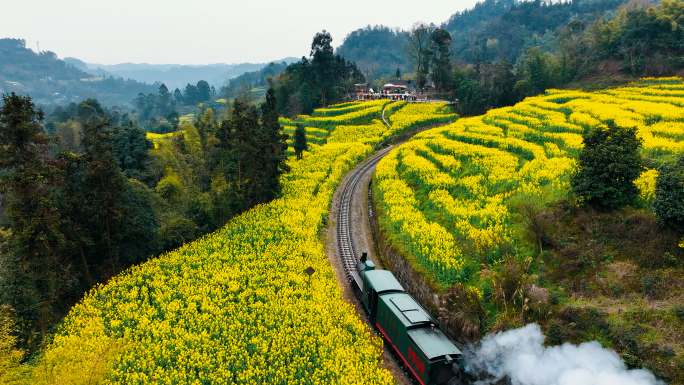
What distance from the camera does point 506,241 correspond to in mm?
25344

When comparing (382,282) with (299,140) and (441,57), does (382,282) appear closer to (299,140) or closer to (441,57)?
(299,140)

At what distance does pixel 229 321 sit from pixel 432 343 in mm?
12185

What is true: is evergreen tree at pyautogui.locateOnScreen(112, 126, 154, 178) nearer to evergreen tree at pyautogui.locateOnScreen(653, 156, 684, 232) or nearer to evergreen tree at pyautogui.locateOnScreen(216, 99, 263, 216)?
evergreen tree at pyautogui.locateOnScreen(216, 99, 263, 216)

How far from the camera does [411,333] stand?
18.4 metres

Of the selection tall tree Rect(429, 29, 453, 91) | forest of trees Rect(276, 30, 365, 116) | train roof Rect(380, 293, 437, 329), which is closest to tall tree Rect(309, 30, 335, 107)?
forest of trees Rect(276, 30, 365, 116)

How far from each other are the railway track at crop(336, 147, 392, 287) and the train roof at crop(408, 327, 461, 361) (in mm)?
8401

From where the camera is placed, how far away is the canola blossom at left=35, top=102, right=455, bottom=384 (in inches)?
744

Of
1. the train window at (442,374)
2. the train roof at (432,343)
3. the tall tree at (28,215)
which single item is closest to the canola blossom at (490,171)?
the train roof at (432,343)

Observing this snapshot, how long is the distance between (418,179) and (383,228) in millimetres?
10007

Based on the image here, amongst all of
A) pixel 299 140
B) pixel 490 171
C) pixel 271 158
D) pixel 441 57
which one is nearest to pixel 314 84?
pixel 441 57

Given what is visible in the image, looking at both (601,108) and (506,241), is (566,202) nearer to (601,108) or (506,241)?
(506,241)

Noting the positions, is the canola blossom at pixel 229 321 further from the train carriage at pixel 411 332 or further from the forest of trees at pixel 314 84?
the forest of trees at pixel 314 84

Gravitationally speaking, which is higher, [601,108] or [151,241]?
[601,108]

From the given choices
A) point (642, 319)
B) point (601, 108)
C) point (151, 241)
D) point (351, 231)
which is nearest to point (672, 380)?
point (642, 319)
